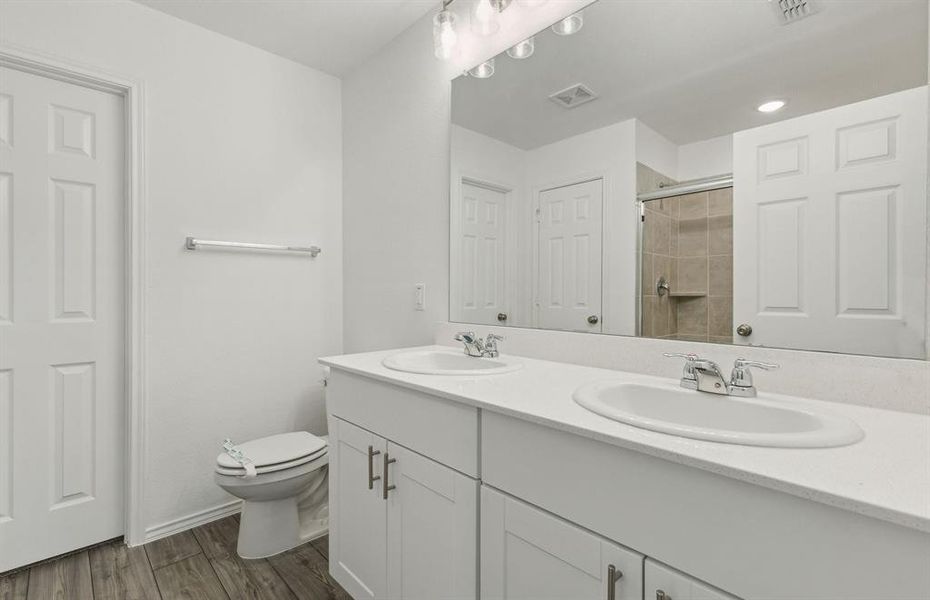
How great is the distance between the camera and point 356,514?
1407 mm

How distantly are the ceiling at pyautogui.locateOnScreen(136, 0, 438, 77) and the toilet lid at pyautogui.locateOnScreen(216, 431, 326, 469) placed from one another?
6.05ft

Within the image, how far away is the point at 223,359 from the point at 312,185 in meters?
1.03

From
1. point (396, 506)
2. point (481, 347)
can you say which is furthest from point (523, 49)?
point (396, 506)

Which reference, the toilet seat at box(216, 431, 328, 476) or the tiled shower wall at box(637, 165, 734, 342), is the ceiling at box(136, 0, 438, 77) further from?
the toilet seat at box(216, 431, 328, 476)

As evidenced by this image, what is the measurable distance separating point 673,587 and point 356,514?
3.35 feet

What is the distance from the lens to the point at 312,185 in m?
2.40

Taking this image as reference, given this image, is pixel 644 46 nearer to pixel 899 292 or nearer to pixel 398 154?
pixel 899 292

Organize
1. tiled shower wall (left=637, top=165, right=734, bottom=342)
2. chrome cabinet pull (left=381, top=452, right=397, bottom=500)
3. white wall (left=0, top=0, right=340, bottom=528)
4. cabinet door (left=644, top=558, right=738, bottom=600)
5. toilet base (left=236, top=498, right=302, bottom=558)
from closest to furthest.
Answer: cabinet door (left=644, top=558, right=738, bottom=600) < tiled shower wall (left=637, top=165, right=734, bottom=342) < chrome cabinet pull (left=381, top=452, right=397, bottom=500) < toilet base (left=236, top=498, right=302, bottom=558) < white wall (left=0, top=0, right=340, bottom=528)

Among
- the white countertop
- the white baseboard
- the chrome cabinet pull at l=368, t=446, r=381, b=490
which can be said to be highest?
the white countertop

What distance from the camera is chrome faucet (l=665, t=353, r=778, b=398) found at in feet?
3.17

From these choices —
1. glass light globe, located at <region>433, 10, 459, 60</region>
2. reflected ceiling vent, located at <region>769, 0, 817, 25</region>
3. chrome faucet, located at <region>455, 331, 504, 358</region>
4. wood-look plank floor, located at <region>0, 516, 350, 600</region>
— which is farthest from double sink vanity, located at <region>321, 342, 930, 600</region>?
glass light globe, located at <region>433, 10, 459, 60</region>

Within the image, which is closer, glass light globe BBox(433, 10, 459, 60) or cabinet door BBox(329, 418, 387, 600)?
cabinet door BBox(329, 418, 387, 600)

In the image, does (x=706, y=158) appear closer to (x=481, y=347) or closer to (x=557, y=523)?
(x=481, y=347)

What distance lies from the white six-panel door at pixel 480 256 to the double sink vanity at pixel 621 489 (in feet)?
1.24
